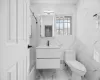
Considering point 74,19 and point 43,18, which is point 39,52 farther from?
point 74,19

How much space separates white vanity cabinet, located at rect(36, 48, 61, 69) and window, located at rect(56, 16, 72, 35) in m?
0.90

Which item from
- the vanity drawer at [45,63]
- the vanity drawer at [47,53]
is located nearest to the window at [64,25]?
the vanity drawer at [47,53]

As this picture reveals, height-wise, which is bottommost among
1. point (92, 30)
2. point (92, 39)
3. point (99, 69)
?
point (99, 69)

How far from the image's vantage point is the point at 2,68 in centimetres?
51

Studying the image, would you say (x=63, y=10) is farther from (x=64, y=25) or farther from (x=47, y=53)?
(x=47, y=53)

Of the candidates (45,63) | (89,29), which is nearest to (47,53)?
(45,63)

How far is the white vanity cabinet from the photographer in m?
2.22

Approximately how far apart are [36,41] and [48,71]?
1059 millimetres

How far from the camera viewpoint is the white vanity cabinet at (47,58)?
2221mm

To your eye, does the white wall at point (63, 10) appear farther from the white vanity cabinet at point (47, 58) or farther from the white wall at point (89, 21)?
the white vanity cabinet at point (47, 58)

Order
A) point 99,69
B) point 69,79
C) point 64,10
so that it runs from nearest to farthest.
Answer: point 99,69 < point 69,79 < point 64,10

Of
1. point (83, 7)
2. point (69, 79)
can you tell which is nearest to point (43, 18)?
point (83, 7)

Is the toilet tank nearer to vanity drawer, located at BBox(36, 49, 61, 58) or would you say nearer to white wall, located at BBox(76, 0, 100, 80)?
white wall, located at BBox(76, 0, 100, 80)

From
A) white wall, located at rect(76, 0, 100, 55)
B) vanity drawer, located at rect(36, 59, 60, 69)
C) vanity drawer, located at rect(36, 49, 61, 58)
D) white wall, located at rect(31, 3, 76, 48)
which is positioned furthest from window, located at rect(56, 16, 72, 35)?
vanity drawer, located at rect(36, 59, 60, 69)
